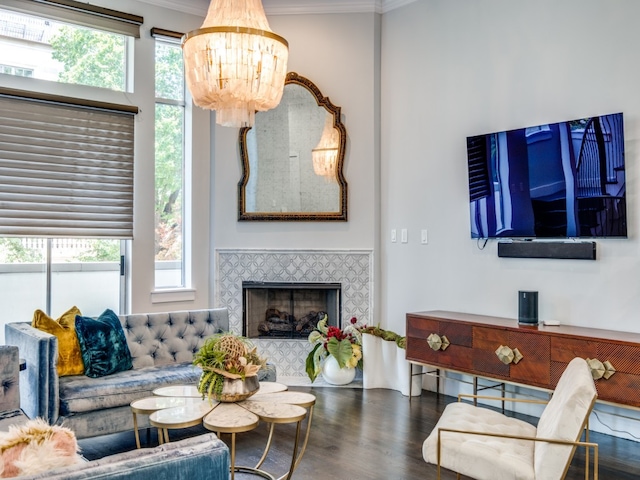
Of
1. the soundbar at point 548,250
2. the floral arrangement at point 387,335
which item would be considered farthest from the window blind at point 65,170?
the soundbar at point 548,250

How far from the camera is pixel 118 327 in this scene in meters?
4.13

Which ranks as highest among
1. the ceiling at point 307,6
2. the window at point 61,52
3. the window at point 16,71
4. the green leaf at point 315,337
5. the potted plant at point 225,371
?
the ceiling at point 307,6

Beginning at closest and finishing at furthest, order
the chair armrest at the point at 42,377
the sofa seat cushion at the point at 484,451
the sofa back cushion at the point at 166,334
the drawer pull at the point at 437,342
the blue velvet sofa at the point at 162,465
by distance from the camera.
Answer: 1. the blue velvet sofa at the point at 162,465
2. the sofa seat cushion at the point at 484,451
3. the chair armrest at the point at 42,377
4. the sofa back cushion at the point at 166,334
5. the drawer pull at the point at 437,342

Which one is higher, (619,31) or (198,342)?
(619,31)

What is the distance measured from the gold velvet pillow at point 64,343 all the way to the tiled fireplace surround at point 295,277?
6.41ft

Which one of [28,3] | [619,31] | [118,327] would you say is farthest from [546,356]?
[28,3]

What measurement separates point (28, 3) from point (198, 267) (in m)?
2.74

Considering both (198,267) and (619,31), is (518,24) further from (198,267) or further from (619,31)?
(198,267)

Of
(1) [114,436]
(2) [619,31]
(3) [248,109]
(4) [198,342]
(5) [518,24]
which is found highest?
(5) [518,24]

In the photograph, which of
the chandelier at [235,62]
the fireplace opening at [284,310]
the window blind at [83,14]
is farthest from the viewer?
the fireplace opening at [284,310]

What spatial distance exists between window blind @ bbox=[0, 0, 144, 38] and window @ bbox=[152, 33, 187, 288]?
0.97ft

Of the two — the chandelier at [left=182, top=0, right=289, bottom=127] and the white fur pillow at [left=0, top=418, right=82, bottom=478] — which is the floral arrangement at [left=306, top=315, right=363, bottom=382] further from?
the white fur pillow at [left=0, top=418, right=82, bottom=478]

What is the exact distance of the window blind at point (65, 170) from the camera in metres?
4.73

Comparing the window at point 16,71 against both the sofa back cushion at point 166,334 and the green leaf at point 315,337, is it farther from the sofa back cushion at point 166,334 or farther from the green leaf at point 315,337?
the green leaf at point 315,337
